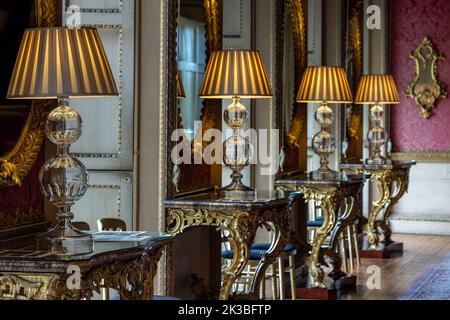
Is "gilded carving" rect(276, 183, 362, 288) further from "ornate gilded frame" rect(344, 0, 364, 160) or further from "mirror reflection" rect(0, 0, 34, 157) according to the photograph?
"mirror reflection" rect(0, 0, 34, 157)

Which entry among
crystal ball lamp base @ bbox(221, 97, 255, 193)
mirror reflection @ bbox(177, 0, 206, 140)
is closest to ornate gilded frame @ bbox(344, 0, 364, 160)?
mirror reflection @ bbox(177, 0, 206, 140)

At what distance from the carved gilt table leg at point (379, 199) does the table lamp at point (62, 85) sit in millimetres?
6105

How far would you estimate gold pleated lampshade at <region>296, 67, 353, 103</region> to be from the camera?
7.12 m

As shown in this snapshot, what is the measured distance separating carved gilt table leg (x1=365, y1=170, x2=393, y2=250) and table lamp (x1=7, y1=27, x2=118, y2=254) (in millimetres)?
6105

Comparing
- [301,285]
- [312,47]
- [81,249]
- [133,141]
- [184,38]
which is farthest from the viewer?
[312,47]

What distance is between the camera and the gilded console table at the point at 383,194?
9.16m

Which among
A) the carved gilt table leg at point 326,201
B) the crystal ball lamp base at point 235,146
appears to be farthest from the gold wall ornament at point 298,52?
the crystal ball lamp base at point 235,146

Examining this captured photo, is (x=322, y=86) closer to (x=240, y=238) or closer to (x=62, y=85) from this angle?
(x=240, y=238)

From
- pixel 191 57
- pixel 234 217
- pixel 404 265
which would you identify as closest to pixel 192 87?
pixel 191 57

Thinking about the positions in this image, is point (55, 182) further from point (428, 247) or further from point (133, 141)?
point (428, 247)

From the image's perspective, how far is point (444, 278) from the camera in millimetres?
8078
